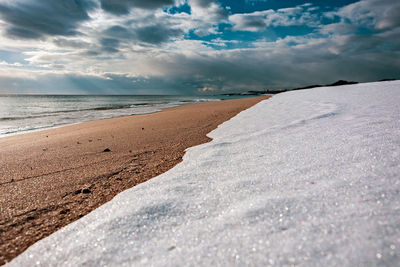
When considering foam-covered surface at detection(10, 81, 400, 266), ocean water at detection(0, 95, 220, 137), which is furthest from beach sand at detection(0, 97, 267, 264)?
ocean water at detection(0, 95, 220, 137)

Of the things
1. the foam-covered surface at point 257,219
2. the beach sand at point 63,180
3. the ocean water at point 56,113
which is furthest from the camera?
the ocean water at point 56,113

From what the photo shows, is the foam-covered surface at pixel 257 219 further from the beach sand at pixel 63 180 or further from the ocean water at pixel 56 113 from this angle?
the ocean water at pixel 56 113

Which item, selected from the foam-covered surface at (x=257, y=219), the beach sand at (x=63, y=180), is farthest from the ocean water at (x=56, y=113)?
the foam-covered surface at (x=257, y=219)

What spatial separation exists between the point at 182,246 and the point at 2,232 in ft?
3.96

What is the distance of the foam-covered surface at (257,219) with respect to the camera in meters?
0.82

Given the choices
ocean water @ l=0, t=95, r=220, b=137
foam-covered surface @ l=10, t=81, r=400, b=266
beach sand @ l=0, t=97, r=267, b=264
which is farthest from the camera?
ocean water @ l=0, t=95, r=220, b=137

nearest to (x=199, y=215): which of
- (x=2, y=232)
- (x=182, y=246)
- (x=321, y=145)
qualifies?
(x=182, y=246)


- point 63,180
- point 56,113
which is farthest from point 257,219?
point 56,113

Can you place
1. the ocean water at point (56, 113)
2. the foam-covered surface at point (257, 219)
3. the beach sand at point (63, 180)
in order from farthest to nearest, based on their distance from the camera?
1. the ocean water at point (56, 113)
2. the beach sand at point (63, 180)
3. the foam-covered surface at point (257, 219)

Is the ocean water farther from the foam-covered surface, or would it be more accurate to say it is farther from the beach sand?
the foam-covered surface

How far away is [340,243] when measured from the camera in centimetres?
80

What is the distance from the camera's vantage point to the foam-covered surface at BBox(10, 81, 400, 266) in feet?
2.68

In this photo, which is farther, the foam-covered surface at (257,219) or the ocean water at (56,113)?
the ocean water at (56,113)

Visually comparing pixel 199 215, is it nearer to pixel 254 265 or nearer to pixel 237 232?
pixel 237 232
